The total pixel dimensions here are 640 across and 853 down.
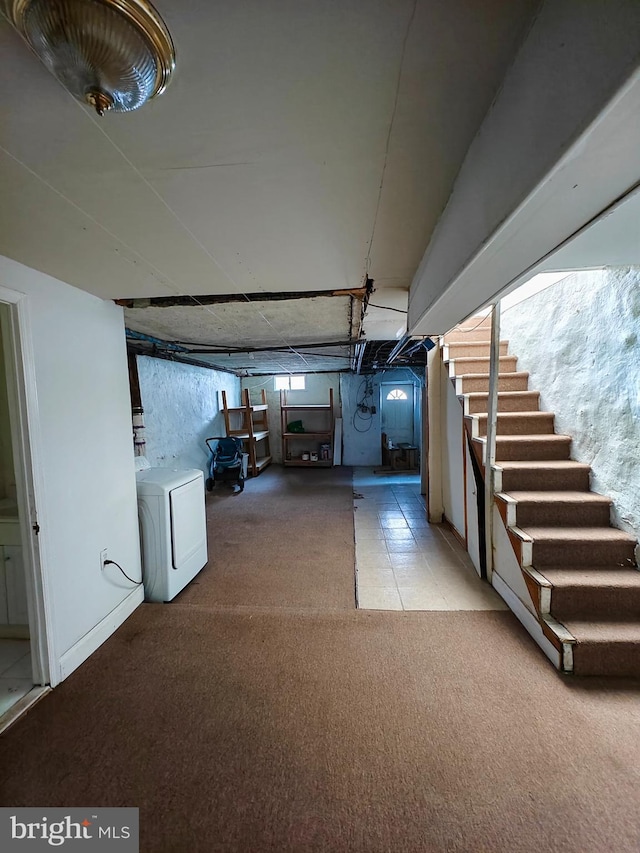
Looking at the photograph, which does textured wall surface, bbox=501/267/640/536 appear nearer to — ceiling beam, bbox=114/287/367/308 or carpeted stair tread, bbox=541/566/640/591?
carpeted stair tread, bbox=541/566/640/591

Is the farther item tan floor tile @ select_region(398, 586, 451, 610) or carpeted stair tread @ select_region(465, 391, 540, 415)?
carpeted stair tread @ select_region(465, 391, 540, 415)

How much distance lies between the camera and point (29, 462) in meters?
1.52

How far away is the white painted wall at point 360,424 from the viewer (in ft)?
23.8

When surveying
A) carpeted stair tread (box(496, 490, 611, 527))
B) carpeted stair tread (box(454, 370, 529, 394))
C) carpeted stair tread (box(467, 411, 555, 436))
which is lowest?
carpeted stair tread (box(496, 490, 611, 527))

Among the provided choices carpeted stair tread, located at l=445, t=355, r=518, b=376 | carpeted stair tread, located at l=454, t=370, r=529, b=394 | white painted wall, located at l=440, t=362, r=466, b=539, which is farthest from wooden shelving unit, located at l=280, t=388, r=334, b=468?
carpeted stair tread, located at l=454, t=370, r=529, b=394

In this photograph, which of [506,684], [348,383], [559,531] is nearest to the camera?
[506,684]

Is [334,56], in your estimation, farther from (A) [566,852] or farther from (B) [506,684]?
(B) [506,684]

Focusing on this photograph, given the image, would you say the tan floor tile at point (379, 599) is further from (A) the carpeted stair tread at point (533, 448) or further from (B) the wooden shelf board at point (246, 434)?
(B) the wooden shelf board at point (246, 434)

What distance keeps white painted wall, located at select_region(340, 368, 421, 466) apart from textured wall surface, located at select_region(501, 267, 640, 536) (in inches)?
174

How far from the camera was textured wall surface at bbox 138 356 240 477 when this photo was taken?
4012 mm

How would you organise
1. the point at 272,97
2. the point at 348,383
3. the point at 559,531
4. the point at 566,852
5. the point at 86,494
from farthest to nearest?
the point at 348,383, the point at 559,531, the point at 86,494, the point at 566,852, the point at 272,97

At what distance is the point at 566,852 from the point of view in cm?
97

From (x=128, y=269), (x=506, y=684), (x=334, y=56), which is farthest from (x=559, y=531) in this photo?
(x=128, y=269)

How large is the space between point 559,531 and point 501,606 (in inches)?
25.1
